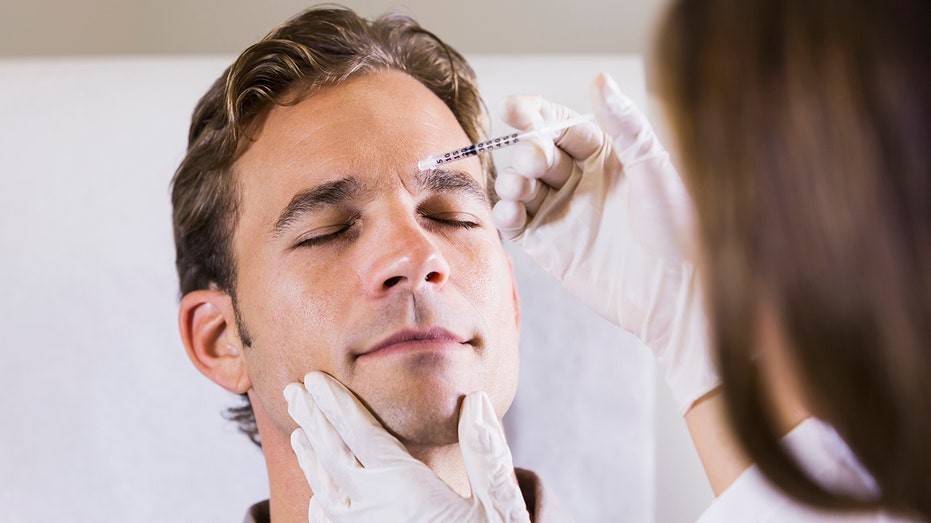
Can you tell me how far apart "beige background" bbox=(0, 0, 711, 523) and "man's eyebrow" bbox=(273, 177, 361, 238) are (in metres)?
0.59

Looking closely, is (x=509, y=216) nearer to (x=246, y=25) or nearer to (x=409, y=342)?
(x=409, y=342)

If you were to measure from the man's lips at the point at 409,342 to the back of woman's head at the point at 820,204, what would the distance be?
466 mm

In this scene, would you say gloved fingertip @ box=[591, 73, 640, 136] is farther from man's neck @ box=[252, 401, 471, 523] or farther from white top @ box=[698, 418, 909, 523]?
man's neck @ box=[252, 401, 471, 523]

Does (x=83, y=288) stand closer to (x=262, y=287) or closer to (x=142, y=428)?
(x=142, y=428)

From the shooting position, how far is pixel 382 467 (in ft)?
3.43

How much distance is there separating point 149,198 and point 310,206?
0.45 meters

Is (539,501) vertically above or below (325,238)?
below

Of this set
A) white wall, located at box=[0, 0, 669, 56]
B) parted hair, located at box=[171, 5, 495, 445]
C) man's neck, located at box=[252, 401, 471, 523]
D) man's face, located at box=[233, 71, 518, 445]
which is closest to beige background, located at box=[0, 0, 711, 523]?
white wall, located at box=[0, 0, 669, 56]

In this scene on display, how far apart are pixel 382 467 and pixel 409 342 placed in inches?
6.6

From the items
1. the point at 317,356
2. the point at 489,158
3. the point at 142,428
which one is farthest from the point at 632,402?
the point at 142,428

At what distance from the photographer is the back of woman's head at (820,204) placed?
636mm

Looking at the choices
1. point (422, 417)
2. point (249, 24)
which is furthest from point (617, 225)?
point (249, 24)

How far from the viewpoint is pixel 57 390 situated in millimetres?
1376

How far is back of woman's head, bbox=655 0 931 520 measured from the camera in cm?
64
